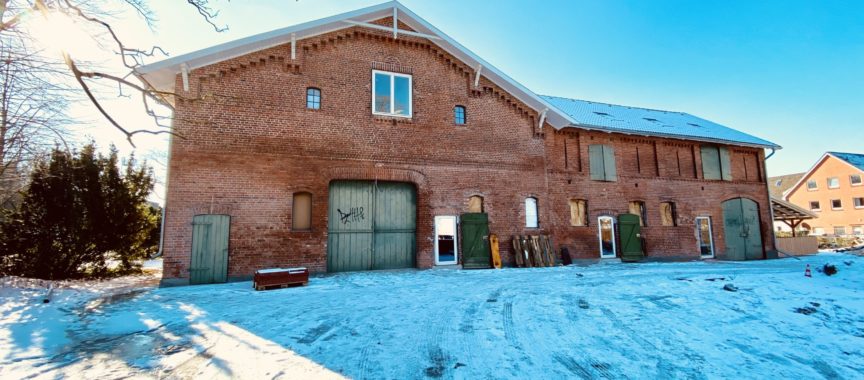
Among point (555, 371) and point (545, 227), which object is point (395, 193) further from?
point (555, 371)

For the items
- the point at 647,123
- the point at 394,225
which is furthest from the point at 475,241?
the point at 647,123

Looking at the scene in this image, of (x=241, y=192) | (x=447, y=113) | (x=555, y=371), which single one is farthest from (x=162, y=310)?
(x=447, y=113)

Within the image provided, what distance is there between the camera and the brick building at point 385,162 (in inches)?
407

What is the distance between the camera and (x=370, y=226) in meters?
12.1

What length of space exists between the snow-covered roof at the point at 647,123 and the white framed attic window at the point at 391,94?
6.50 metres

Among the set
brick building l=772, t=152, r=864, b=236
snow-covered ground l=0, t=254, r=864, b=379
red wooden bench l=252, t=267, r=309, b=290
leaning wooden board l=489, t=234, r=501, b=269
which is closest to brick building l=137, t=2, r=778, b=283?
leaning wooden board l=489, t=234, r=501, b=269

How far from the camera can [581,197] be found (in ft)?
50.2

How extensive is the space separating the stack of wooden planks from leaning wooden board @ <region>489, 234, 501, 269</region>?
27.4 inches

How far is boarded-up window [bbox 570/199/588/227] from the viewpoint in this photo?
15164 mm

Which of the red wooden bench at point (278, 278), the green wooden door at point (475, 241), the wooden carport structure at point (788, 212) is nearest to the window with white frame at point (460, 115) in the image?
the green wooden door at point (475, 241)

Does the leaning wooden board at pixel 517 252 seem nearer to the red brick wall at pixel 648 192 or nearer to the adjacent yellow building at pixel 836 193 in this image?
the red brick wall at pixel 648 192

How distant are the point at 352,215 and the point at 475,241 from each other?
13.7 ft

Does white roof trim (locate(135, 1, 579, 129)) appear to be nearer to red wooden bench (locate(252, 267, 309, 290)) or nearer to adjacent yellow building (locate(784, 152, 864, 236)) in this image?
red wooden bench (locate(252, 267, 309, 290))

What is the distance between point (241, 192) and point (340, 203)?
2772 mm
